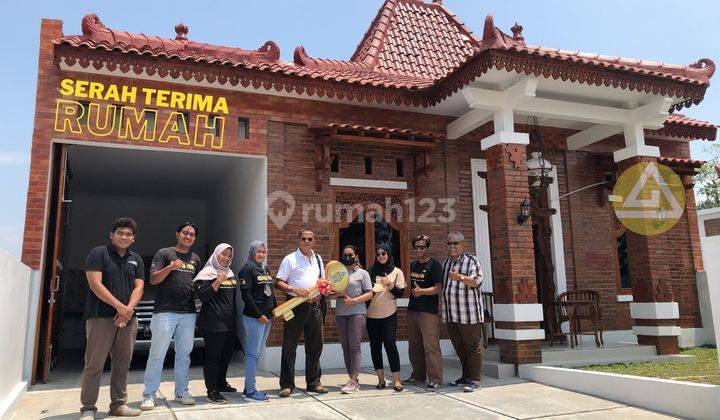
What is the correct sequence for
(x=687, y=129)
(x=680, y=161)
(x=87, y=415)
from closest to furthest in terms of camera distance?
(x=87, y=415)
(x=680, y=161)
(x=687, y=129)

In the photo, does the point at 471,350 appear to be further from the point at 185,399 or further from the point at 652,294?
the point at 652,294

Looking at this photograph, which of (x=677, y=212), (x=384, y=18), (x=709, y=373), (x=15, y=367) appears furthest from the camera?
(x=384, y=18)

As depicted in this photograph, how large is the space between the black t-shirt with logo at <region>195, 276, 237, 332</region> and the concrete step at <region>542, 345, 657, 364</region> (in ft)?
14.0

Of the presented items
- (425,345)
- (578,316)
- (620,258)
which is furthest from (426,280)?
(620,258)

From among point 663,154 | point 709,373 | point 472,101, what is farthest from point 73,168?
point 663,154

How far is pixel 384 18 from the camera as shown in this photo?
37.0 ft

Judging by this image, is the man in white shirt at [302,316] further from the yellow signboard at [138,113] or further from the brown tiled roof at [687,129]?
the brown tiled roof at [687,129]

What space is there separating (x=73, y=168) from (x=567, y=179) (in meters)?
9.32

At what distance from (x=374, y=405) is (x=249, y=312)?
62.3 inches

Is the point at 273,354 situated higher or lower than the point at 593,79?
lower

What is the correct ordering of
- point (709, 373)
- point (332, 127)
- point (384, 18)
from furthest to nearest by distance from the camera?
point (384, 18) → point (332, 127) → point (709, 373)

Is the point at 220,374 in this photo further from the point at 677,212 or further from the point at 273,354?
the point at 677,212

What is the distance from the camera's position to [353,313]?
227 inches

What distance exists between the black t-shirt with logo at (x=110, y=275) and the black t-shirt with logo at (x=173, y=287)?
0.84 feet
